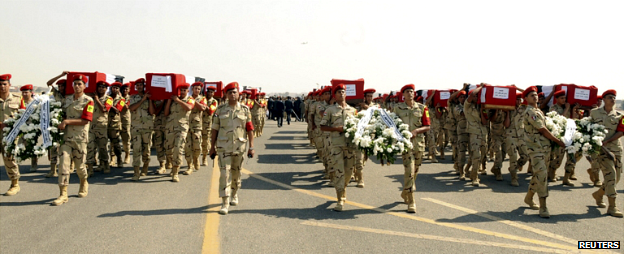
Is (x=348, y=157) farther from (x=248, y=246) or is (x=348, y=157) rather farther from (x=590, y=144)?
(x=590, y=144)

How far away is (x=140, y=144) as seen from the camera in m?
9.32

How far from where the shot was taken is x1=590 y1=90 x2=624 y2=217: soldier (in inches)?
270

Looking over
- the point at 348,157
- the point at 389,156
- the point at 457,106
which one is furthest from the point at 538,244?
the point at 457,106

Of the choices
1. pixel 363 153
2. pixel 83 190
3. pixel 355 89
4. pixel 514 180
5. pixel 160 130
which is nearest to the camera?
pixel 83 190

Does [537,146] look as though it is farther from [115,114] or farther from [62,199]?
[115,114]

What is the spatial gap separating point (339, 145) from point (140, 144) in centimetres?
521

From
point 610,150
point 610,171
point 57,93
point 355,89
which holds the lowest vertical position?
point 610,171

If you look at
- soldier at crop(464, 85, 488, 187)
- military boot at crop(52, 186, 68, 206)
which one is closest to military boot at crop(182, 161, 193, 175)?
military boot at crop(52, 186, 68, 206)

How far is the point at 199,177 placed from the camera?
30.8ft

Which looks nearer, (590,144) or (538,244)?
(538,244)

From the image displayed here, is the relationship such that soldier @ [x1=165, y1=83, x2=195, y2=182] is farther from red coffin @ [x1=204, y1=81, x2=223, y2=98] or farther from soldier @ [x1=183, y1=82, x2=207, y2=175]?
red coffin @ [x1=204, y1=81, x2=223, y2=98]

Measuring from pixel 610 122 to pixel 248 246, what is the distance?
22.8 feet

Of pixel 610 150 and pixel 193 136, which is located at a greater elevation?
pixel 610 150

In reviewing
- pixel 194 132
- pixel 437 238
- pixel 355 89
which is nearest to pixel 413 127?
pixel 355 89
